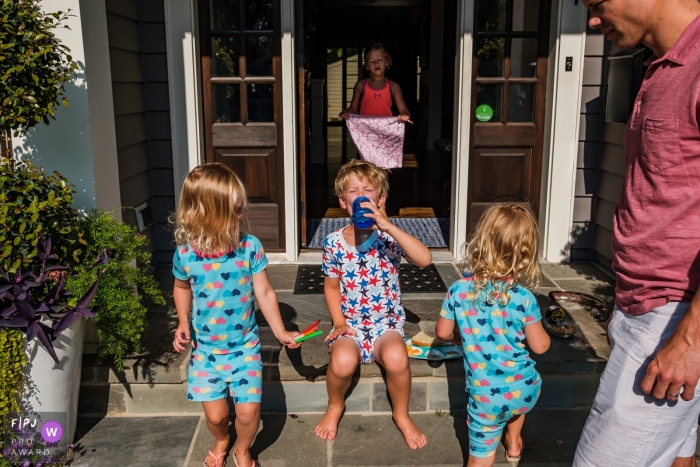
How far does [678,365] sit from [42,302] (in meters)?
2.10

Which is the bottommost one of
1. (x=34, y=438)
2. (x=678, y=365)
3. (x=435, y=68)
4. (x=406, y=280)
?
(x=34, y=438)

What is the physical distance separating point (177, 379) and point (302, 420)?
0.59 m

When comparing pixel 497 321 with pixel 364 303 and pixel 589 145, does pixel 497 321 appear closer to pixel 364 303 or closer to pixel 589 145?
pixel 364 303

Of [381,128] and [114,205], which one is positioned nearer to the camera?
[114,205]

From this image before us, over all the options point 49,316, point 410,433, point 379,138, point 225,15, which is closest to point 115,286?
point 49,316

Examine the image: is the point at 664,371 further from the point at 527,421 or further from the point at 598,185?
the point at 598,185

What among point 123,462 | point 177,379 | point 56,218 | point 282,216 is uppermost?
point 56,218

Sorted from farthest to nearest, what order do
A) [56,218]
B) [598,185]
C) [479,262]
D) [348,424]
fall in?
[598,185] < [348,424] < [56,218] < [479,262]

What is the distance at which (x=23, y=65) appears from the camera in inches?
98.5

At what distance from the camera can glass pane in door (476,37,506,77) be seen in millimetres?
4464

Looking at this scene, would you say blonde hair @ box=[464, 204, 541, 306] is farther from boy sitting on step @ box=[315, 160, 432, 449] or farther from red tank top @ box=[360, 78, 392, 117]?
red tank top @ box=[360, 78, 392, 117]

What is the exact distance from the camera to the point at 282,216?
4664 millimetres

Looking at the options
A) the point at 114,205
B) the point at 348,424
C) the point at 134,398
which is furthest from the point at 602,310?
the point at 114,205

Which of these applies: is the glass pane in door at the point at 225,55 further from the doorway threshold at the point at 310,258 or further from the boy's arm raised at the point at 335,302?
the boy's arm raised at the point at 335,302
